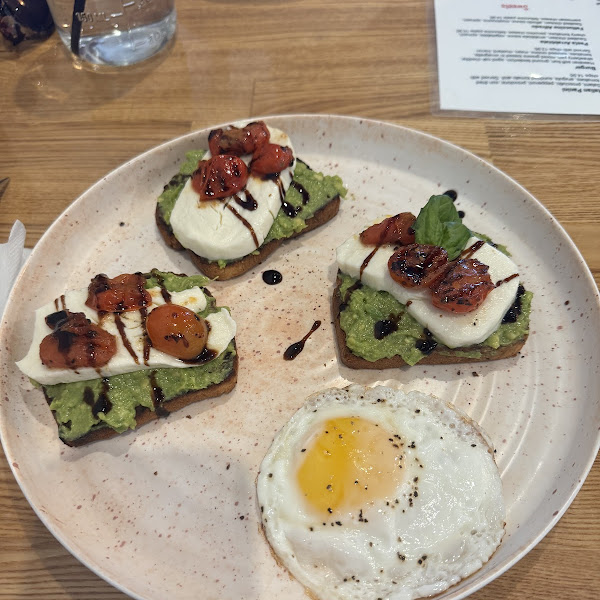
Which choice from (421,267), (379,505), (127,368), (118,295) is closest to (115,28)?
(118,295)

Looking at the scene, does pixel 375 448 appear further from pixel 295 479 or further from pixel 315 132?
pixel 315 132

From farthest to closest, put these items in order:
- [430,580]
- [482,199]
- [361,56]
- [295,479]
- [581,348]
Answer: [361,56] < [482,199] < [581,348] < [295,479] < [430,580]

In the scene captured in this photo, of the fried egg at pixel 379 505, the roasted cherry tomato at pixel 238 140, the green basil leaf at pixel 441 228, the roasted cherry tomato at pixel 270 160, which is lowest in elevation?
the fried egg at pixel 379 505

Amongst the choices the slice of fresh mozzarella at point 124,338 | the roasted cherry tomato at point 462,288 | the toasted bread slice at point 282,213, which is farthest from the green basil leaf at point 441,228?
the slice of fresh mozzarella at point 124,338

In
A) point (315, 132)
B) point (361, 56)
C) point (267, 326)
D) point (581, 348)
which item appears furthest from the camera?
point (361, 56)

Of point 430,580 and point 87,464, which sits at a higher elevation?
point 87,464

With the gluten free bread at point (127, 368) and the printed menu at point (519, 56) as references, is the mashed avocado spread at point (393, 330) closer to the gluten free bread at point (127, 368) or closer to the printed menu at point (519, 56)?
the gluten free bread at point (127, 368)

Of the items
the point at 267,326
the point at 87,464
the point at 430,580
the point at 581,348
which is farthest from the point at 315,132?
the point at 430,580
